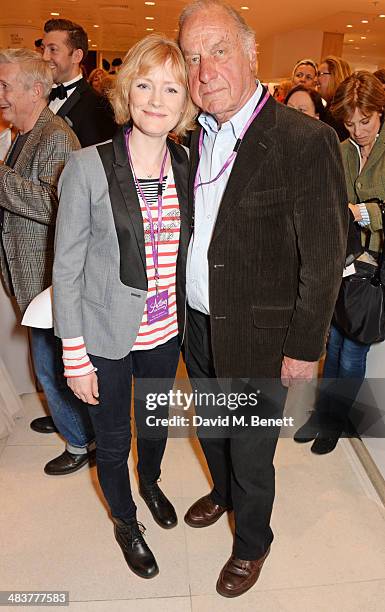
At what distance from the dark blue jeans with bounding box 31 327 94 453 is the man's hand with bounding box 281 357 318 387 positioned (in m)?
1.04

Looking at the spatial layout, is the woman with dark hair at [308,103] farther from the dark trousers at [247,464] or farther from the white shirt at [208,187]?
the dark trousers at [247,464]

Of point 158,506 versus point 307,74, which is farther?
point 307,74

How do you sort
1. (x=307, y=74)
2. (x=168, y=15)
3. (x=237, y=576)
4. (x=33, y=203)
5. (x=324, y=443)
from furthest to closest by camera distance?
1. (x=168, y=15)
2. (x=307, y=74)
3. (x=324, y=443)
4. (x=33, y=203)
5. (x=237, y=576)

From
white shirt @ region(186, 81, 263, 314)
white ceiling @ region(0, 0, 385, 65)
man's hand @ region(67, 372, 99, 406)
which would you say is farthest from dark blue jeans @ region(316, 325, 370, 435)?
white ceiling @ region(0, 0, 385, 65)

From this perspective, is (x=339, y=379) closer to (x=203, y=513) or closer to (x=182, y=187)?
(x=203, y=513)

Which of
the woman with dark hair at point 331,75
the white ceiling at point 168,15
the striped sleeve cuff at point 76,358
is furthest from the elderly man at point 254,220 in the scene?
the white ceiling at point 168,15

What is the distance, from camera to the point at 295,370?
1570mm

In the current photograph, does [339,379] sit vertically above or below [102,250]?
below

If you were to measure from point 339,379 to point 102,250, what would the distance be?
155 centimetres

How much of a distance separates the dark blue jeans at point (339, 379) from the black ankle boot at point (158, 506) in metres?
0.88

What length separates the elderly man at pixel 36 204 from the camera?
6.64ft

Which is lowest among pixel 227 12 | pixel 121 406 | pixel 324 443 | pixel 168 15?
pixel 324 443

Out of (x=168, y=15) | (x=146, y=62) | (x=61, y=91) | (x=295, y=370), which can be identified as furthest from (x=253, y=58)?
(x=168, y=15)

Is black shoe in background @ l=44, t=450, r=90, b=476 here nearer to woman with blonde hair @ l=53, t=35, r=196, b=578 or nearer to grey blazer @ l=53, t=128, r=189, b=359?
woman with blonde hair @ l=53, t=35, r=196, b=578
